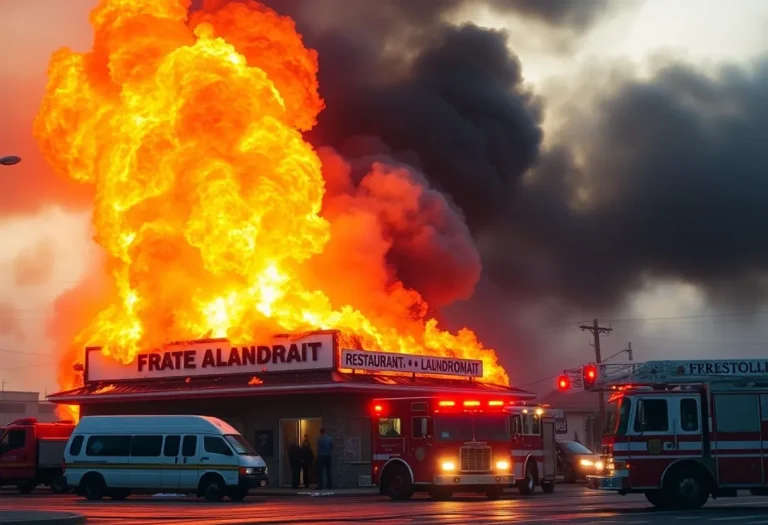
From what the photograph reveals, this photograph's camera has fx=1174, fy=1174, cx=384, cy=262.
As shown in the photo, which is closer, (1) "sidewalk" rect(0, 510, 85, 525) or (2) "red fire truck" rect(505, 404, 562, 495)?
(1) "sidewalk" rect(0, 510, 85, 525)

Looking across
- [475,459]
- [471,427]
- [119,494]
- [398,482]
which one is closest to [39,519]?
[119,494]

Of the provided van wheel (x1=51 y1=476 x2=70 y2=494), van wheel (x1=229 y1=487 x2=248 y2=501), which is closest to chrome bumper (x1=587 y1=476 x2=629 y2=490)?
van wheel (x1=229 y1=487 x2=248 y2=501)

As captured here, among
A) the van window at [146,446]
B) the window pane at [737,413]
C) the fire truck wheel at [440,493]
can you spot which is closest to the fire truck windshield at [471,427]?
the fire truck wheel at [440,493]

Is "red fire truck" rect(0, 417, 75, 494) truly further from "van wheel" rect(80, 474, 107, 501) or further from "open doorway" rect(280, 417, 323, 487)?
"van wheel" rect(80, 474, 107, 501)

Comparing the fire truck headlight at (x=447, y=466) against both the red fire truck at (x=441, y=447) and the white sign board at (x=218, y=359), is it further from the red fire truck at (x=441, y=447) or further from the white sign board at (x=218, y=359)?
the white sign board at (x=218, y=359)

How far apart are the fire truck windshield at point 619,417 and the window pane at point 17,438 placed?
23.2 m

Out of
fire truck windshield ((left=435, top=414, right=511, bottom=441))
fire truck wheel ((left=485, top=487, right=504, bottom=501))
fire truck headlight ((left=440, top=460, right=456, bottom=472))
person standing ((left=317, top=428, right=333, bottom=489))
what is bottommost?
fire truck wheel ((left=485, top=487, right=504, bottom=501))

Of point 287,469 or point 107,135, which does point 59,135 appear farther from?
point 287,469

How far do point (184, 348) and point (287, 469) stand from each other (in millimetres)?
6368

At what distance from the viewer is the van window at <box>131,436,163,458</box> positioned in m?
33.1

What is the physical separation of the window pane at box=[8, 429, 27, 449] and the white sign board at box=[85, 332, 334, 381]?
5551 millimetres

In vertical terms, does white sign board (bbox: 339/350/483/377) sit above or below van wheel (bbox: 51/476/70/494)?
above

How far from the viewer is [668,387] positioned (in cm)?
2655

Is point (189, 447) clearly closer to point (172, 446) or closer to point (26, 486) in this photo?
point (172, 446)
